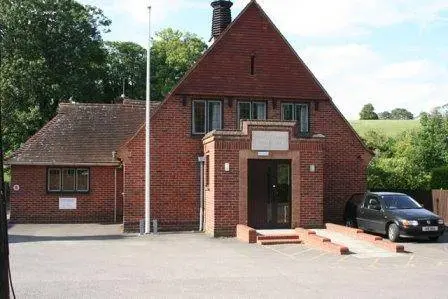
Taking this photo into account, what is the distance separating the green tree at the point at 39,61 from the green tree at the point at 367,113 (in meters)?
86.2

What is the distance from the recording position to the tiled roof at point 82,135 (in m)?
26.3

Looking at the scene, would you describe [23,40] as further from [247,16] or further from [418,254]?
[418,254]

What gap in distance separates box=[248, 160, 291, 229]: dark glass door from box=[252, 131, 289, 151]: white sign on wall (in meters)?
0.67

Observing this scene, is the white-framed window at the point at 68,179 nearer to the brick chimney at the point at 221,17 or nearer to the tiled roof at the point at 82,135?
the tiled roof at the point at 82,135

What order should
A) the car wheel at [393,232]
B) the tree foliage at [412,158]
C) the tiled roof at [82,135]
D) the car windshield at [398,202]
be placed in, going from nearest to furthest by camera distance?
the car wheel at [393,232]
the car windshield at [398,202]
the tiled roof at [82,135]
the tree foliage at [412,158]

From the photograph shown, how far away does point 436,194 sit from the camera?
2788 centimetres

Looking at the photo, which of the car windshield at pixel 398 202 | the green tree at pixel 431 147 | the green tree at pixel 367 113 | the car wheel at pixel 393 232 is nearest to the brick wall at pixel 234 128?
the car windshield at pixel 398 202

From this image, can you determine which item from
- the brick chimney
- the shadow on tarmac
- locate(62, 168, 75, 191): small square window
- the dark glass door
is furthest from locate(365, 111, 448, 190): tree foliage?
the shadow on tarmac

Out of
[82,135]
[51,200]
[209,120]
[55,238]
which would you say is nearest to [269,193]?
[209,120]

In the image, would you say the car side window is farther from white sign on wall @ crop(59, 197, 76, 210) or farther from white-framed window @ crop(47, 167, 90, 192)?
white sign on wall @ crop(59, 197, 76, 210)

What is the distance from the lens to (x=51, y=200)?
26.0 metres

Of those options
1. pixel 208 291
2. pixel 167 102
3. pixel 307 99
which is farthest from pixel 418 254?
pixel 167 102

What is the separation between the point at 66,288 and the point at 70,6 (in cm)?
3569

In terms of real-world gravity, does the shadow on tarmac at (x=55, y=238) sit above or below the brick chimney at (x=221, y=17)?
below
